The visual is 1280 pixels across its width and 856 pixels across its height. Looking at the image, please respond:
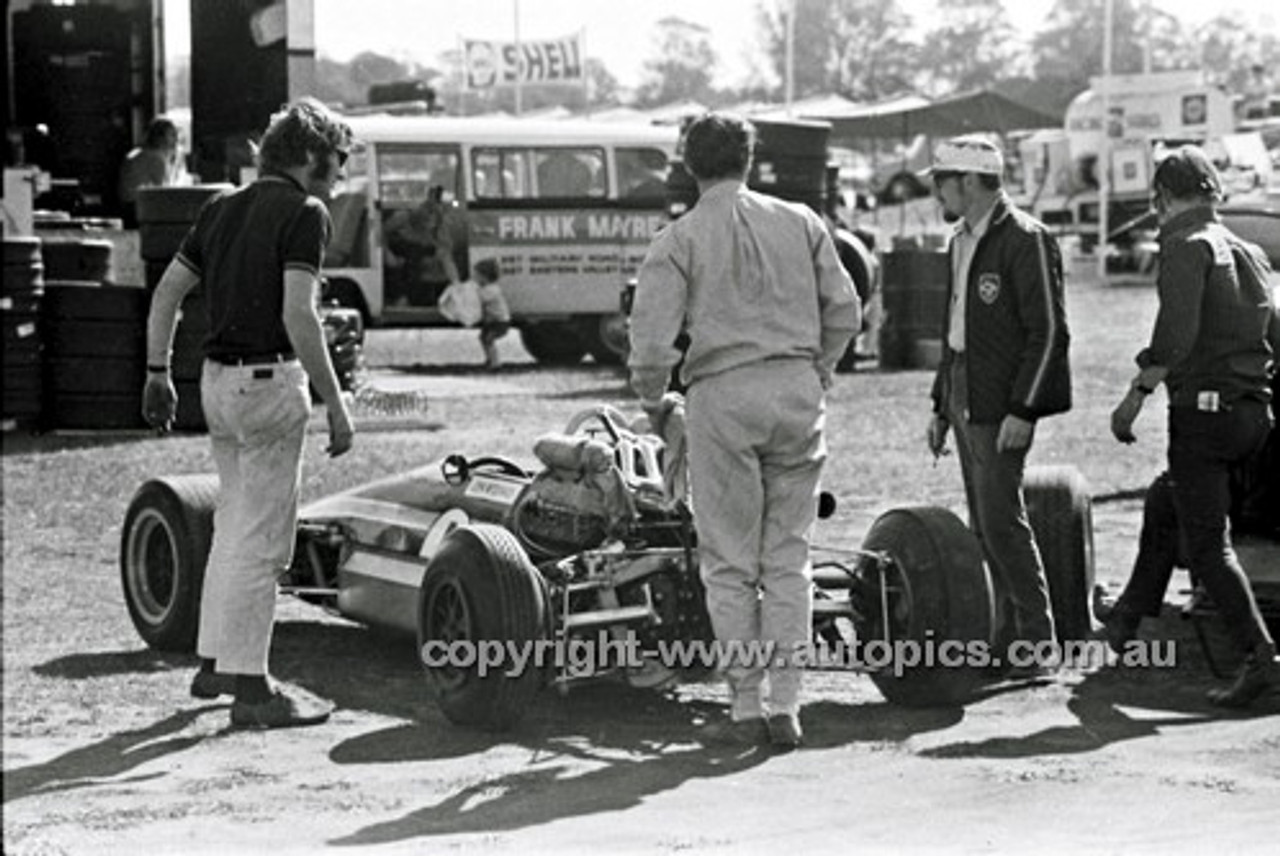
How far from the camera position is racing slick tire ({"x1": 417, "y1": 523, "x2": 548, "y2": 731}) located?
24.4 feet

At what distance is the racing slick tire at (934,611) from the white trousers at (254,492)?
6.05 feet

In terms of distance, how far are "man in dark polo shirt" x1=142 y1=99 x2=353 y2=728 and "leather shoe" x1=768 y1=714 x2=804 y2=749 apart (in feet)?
4.82

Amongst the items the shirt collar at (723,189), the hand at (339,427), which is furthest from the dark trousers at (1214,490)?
the hand at (339,427)

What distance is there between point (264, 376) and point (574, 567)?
1119 mm

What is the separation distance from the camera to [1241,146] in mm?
31625

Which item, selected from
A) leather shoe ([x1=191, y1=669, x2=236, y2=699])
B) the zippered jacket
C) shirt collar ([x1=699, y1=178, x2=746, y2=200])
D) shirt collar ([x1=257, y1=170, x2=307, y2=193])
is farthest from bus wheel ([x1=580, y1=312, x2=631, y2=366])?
shirt collar ([x1=699, y1=178, x2=746, y2=200])

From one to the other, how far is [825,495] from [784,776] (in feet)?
4.29

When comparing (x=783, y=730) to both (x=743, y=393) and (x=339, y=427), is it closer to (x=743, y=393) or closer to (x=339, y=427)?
(x=743, y=393)

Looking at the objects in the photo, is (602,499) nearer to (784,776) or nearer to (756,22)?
(784,776)

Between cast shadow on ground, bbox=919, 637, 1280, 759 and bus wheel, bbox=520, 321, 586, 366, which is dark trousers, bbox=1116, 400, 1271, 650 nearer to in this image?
cast shadow on ground, bbox=919, 637, 1280, 759

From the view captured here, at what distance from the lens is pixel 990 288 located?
833cm

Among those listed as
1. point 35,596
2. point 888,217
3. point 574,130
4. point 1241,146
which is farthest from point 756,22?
point 35,596

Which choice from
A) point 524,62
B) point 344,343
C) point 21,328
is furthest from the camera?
point 524,62

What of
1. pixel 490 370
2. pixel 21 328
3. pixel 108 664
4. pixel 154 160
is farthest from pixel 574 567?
pixel 490 370
